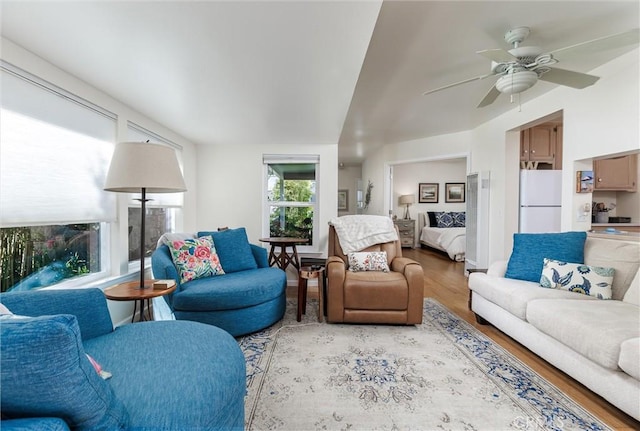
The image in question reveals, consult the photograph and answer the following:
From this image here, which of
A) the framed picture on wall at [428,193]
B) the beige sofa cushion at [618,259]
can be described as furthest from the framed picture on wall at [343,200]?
the beige sofa cushion at [618,259]

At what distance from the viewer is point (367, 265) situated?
2928 mm

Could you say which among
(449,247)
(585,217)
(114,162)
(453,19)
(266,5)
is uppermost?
(453,19)

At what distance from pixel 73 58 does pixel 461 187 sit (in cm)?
812

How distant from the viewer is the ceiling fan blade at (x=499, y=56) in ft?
5.62

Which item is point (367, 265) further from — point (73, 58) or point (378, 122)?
point (73, 58)

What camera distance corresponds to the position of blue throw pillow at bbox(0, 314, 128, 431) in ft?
1.81

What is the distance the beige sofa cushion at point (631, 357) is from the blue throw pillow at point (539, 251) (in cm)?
108

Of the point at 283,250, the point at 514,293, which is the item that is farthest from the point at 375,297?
the point at 283,250

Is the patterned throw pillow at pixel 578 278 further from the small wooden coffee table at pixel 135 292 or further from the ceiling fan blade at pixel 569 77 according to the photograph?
the small wooden coffee table at pixel 135 292

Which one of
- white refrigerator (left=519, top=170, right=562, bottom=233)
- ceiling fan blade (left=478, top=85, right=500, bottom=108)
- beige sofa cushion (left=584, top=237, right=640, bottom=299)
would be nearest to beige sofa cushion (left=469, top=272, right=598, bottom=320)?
beige sofa cushion (left=584, top=237, right=640, bottom=299)

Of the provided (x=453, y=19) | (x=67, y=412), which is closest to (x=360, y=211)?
(x=453, y=19)

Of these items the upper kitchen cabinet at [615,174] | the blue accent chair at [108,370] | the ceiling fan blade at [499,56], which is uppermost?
the ceiling fan blade at [499,56]

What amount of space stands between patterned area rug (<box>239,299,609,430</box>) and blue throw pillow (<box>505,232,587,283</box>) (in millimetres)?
687

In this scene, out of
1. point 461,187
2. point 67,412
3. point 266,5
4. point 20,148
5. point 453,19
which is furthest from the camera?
point 461,187
